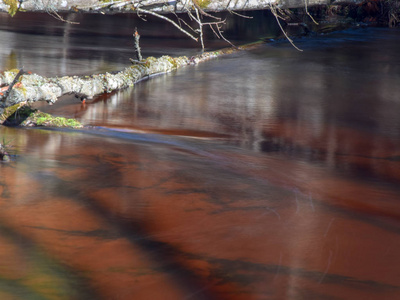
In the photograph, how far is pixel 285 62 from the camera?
15.5 m

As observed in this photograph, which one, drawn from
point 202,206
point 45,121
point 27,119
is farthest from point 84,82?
point 202,206

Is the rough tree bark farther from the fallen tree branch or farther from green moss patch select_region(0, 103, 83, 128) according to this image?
green moss patch select_region(0, 103, 83, 128)

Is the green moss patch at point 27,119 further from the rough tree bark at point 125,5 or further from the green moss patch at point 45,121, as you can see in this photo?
the rough tree bark at point 125,5

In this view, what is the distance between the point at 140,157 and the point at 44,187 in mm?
1491

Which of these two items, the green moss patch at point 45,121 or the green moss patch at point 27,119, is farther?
the green moss patch at point 45,121

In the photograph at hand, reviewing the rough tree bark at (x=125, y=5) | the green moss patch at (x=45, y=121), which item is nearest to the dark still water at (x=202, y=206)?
the green moss patch at (x=45, y=121)

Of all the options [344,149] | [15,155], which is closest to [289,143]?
[344,149]

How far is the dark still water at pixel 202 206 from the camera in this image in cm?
378

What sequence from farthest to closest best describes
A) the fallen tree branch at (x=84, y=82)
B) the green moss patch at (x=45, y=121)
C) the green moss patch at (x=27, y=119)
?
the green moss patch at (x=45, y=121)
the green moss patch at (x=27, y=119)
the fallen tree branch at (x=84, y=82)

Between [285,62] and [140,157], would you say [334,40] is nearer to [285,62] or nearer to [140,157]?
[285,62]

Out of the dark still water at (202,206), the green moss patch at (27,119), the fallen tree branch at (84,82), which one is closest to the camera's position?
Result: the dark still water at (202,206)

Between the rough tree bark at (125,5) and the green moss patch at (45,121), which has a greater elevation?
the rough tree bark at (125,5)

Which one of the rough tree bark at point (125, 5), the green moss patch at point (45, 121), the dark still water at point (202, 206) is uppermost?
the rough tree bark at point (125, 5)

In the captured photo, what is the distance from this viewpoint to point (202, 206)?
5.02 meters
